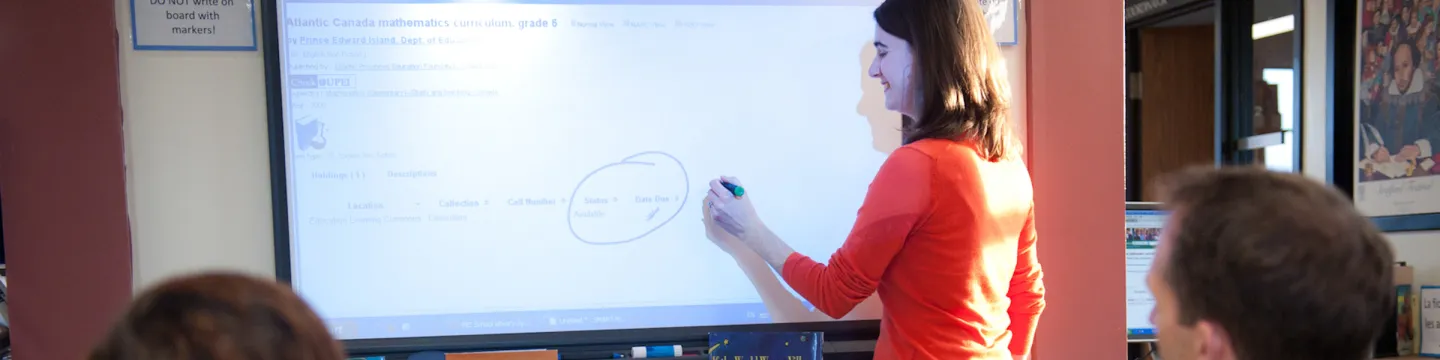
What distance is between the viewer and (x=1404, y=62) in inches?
114

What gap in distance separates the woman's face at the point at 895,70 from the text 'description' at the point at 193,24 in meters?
1.19

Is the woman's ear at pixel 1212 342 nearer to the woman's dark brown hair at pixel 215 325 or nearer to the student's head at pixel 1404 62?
the woman's dark brown hair at pixel 215 325

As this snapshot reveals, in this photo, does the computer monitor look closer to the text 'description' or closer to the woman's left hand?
the woman's left hand

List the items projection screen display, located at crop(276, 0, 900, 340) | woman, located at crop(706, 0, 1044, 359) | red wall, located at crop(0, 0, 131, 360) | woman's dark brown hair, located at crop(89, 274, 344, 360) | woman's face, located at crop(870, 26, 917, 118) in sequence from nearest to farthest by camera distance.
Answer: woman's dark brown hair, located at crop(89, 274, 344, 360), woman, located at crop(706, 0, 1044, 359), woman's face, located at crop(870, 26, 917, 118), red wall, located at crop(0, 0, 131, 360), projection screen display, located at crop(276, 0, 900, 340)

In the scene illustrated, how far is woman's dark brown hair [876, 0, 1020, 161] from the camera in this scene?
142 centimetres

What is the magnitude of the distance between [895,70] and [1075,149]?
61 cm

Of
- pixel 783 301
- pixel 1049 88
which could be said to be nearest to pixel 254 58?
pixel 783 301

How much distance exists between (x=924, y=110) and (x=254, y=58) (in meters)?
1.27

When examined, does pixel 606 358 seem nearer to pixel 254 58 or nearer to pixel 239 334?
pixel 254 58

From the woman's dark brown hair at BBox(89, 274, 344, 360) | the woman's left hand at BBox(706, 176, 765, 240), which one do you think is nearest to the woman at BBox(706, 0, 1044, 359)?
the woman's left hand at BBox(706, 176, 765, 240)

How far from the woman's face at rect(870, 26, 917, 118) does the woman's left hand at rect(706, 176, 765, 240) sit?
37 centimetres

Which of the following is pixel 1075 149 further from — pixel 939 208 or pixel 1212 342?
pixel 1212 342

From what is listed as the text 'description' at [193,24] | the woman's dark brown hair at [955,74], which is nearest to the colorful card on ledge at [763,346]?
the woman's dark brown hair at [955,74]

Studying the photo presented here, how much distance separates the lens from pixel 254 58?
5.62 feet
